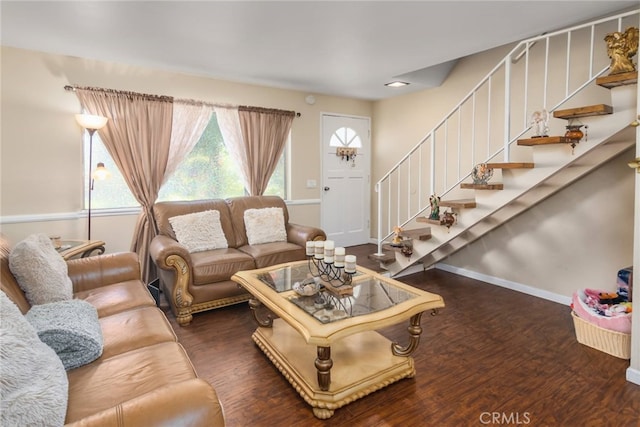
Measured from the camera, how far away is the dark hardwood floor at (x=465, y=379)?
5.98ft

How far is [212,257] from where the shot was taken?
318cm

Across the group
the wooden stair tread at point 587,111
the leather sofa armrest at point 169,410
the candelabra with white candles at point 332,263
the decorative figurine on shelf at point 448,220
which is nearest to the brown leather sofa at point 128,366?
the leather sofa armrest at point 169,410

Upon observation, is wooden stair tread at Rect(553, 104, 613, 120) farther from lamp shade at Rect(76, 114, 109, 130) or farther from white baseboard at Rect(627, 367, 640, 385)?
lamp shade at Rect(76, 114, 109, 130)

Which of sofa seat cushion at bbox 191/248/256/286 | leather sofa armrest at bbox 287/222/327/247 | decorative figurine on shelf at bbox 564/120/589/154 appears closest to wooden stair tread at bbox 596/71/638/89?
decorative figurine on shelf at bbox 564/120/589/154

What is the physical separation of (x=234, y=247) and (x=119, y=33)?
213 centimetres

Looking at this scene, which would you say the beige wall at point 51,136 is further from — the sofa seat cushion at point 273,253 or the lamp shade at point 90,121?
the sofa seat cushion at point 273,253

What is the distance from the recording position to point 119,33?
9.18 feet

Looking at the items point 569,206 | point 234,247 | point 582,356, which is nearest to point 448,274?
point 569,206

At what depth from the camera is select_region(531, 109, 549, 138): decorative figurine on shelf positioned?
273 cm

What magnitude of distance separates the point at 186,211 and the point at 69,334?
7.30 feet

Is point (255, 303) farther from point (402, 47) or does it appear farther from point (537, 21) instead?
point (537, 21)

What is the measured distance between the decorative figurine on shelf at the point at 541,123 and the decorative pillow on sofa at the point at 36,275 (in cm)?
339

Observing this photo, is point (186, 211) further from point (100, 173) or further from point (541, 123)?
point (541, 123)

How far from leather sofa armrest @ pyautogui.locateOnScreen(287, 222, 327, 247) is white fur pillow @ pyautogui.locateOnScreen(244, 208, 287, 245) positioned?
0.07 m
